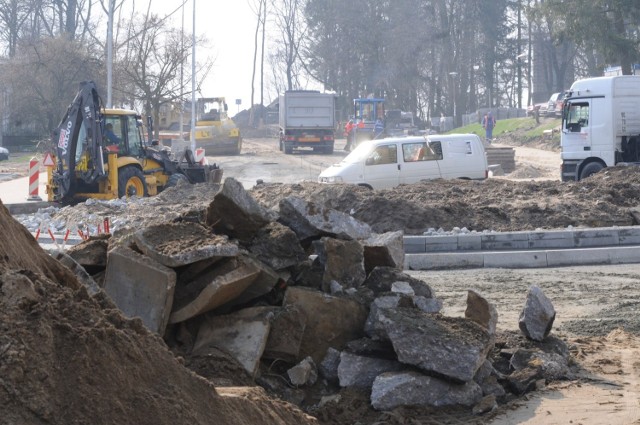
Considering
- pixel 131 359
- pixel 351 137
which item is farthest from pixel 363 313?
pixel 351 137

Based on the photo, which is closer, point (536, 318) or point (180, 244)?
point (180, 244)

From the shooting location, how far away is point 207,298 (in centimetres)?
682

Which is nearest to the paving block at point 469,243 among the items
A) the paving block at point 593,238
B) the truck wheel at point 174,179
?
the paving block at point 593,238

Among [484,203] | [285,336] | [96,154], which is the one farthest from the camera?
[96,154]

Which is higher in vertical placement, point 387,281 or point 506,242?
point 387,281

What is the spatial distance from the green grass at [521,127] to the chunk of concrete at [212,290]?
43126 mm

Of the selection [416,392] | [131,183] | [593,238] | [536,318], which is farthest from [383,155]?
[416,392]

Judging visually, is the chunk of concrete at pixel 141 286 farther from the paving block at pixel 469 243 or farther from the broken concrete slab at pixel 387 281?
the paving block at pixel 469 243

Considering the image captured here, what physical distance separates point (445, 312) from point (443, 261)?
3.27 metres

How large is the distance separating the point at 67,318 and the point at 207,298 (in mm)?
2229

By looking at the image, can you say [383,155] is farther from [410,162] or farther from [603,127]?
[603,127]

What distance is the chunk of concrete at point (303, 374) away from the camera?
267 inches

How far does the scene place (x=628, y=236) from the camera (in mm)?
13688

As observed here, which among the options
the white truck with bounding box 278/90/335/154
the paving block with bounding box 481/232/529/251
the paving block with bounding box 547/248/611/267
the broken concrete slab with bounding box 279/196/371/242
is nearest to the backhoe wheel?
the paving block with bounding box 481/232/529/251
